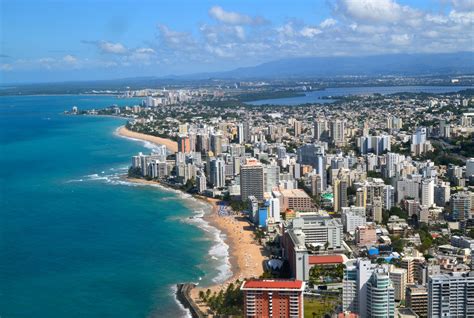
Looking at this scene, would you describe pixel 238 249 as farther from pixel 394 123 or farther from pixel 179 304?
pixel 394 123

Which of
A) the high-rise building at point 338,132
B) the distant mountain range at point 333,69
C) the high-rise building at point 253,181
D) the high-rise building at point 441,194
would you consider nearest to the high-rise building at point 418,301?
the high-rise building at point 441,194

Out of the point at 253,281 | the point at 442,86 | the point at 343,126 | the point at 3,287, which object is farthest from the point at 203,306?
the point at 442,86

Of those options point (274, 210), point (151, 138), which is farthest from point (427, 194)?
point (151, 138)

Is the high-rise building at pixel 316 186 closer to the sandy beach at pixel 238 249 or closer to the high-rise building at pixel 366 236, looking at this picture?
the sandy beach at pixel 238 249

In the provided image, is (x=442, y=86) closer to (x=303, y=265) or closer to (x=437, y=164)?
(x=437, y=164)

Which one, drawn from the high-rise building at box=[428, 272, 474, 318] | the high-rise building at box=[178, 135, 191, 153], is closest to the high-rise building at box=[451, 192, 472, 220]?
the high-rise building at box=[428, 272, 474, 318]

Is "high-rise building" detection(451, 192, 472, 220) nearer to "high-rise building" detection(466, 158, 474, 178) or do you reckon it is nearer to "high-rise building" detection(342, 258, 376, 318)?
"high-rise building" detection(466, 158, 474, 178)
